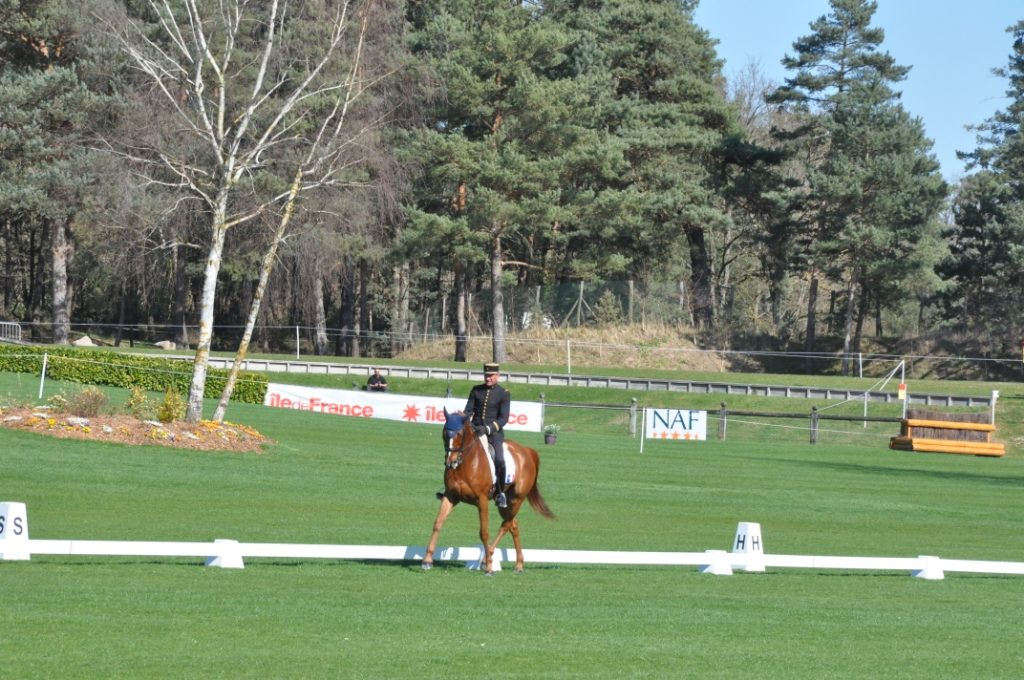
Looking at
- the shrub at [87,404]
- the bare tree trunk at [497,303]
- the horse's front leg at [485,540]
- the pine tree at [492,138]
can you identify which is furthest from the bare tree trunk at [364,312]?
the horse's front leg at [485,540]

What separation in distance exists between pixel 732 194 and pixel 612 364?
41.3 feet

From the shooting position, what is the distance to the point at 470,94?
64.9 metres

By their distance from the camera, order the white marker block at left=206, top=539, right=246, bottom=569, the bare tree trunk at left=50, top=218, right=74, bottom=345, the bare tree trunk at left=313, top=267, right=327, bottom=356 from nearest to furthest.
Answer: the white marker block at left=206, top=539, right=246, bottom=569
the bare tree trunk at left=50, top=218, right=74, bottom=345
the bare tree trunk at left=313, top=267, right=327, bottom=356

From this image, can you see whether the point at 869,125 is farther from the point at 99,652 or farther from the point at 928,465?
the point at 99,652

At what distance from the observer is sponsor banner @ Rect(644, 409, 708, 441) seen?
4406cm

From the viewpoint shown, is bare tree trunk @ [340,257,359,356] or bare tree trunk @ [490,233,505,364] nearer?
bare tree trunk @ [490,233,505,364]

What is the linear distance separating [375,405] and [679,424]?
11.1 m

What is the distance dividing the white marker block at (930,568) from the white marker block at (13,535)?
35.2 feet

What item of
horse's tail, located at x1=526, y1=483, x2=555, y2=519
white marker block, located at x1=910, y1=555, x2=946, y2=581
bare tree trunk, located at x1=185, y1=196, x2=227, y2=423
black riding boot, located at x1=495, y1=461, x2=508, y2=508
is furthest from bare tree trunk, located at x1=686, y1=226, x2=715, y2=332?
black riding boot, located at x1=495, y1=461, x2=508, y2=508

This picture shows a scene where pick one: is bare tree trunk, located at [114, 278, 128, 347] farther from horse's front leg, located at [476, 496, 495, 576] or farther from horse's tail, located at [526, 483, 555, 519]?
horse's front leg, located at [476, 496, 495, 576]

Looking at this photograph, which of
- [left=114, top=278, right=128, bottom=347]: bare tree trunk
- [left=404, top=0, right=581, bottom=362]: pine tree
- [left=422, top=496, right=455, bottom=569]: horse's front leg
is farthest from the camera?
[left=114, top=278, right=128, bottom=347]: bare tree trunk

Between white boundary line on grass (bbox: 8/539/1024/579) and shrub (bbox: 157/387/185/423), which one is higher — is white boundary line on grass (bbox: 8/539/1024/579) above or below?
below

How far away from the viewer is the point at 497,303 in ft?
225

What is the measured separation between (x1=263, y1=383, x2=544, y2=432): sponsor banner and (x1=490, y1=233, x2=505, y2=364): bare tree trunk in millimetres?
20977
